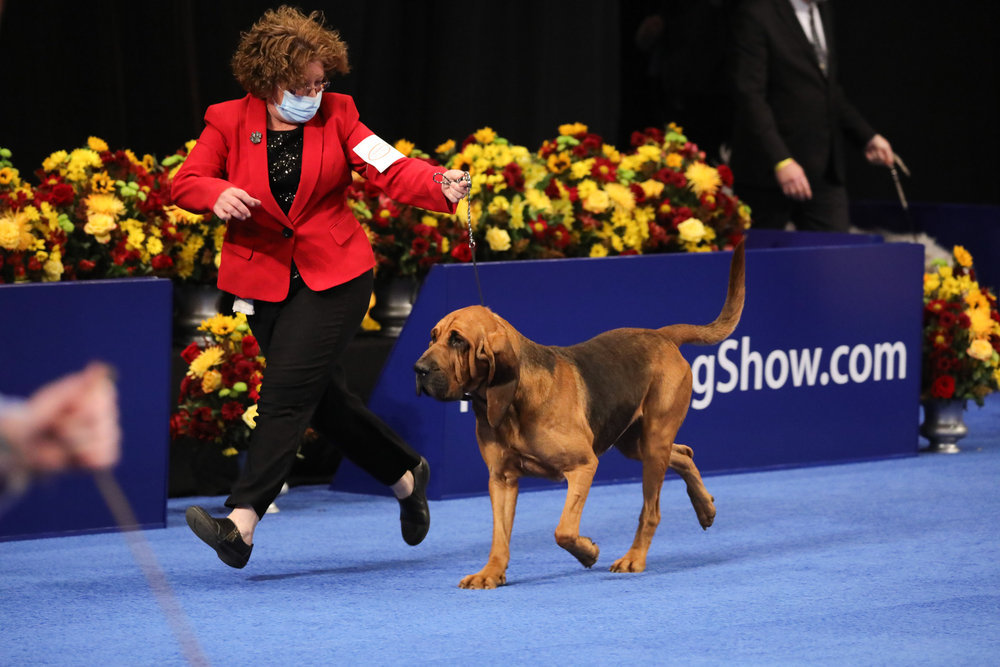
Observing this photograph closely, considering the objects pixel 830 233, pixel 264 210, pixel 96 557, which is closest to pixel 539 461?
pixel 264 210

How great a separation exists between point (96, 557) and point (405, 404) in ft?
4.39

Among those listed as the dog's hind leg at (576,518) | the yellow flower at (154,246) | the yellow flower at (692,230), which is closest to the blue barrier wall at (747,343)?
the yellow flower at (692,230)

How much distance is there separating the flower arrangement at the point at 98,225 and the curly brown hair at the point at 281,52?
1223 mm

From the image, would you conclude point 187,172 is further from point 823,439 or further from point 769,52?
point 769,52

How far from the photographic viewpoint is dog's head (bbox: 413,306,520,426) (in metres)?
4.03

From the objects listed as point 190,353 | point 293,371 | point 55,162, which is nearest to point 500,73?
point 55,162

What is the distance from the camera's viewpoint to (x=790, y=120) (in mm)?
7367

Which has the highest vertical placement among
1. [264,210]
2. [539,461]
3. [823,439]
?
[264,210]

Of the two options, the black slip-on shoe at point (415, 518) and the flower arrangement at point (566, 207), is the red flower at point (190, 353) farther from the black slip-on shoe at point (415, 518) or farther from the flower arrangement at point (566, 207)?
the black slip-on shoe at point (415, 518)

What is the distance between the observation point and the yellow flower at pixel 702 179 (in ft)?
21.3

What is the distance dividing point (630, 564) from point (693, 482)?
44 centimetres

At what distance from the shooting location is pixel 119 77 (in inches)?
271

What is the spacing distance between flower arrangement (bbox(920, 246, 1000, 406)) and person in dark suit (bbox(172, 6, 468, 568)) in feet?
9.82

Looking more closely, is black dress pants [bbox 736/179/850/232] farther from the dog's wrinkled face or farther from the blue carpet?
the dog's wrinkled face
